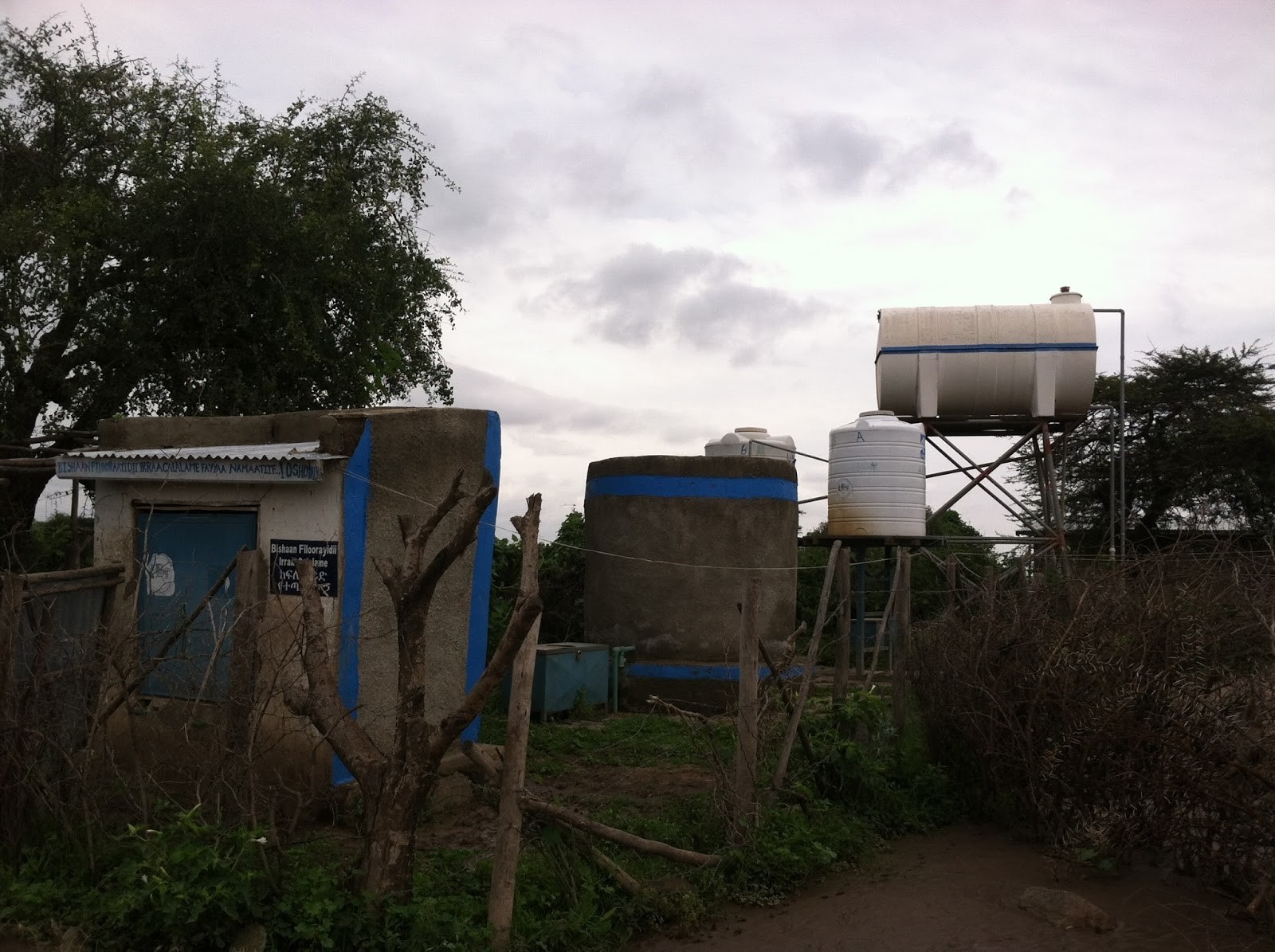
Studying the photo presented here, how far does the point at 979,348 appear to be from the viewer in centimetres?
1678

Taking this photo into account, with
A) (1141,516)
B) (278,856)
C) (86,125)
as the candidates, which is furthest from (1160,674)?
(1141,516)

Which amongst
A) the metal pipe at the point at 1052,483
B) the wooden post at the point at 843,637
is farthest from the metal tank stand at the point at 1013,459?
the wooden post at the point at 843,637

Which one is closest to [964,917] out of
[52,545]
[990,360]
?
[990,360]

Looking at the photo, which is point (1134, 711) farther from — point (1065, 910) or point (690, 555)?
point (690, 555)

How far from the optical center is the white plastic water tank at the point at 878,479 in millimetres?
14773

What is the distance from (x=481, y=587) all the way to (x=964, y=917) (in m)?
4.22

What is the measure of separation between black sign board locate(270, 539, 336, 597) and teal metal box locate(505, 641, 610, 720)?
3846 millimetres

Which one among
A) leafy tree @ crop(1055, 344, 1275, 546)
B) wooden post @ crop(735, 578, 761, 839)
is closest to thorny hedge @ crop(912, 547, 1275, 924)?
wooden post @ crop(735, 578, 761, 839)

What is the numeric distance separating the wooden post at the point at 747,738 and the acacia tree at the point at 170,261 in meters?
8.86

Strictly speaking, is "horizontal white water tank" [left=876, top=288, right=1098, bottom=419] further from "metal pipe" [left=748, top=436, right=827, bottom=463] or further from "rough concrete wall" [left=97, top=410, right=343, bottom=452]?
"rough concrete wall" [left=97, top=410, right=343, bottom=452]

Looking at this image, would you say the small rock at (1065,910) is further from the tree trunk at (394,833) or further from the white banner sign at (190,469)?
the white banner sign at (190,469)

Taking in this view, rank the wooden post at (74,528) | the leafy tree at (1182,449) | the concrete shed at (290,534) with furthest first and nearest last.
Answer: the leafy tree at (1182,449), the wooden post at (74,528), the concrete shed at (290,534)

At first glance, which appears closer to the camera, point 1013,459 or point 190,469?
point 190,469

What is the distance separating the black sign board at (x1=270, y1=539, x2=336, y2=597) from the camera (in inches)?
310
